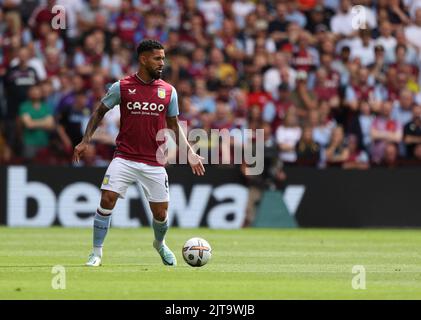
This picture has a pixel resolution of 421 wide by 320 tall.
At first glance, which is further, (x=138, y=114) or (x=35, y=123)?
(x=35, y=123)

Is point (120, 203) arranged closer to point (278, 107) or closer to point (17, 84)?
point (17, 84)

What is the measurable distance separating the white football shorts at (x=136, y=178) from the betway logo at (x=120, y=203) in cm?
881

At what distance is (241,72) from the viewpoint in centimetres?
2522

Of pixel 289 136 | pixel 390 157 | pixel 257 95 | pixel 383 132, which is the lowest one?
pixel 390 157

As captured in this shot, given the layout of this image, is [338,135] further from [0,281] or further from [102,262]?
[0,281]

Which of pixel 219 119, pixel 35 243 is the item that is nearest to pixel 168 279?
pixel 35 243

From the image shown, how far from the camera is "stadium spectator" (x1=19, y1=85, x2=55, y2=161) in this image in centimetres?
2281

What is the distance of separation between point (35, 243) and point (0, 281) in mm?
6121

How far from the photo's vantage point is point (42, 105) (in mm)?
22969

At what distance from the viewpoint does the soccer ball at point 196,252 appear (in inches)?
538

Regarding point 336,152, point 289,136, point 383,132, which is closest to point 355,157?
point 336,152

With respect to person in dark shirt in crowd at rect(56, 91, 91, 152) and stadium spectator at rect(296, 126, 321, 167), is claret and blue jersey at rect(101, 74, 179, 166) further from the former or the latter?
stadium spectator at rect(296, 126, 321, 167)

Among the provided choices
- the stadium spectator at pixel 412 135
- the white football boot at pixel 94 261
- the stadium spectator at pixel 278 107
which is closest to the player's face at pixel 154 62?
the white football boot at pixel 94 261

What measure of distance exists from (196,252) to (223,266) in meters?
0.60
